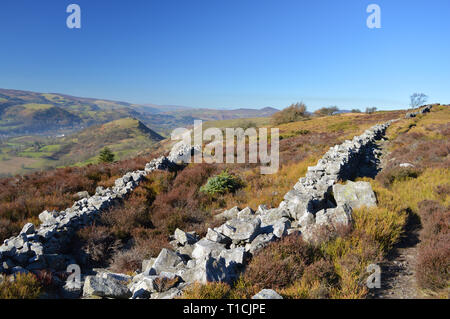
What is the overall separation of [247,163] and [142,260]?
10.1 meters

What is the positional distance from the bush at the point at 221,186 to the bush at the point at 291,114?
50.2 m

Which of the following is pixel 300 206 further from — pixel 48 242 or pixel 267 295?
pixel 48 242

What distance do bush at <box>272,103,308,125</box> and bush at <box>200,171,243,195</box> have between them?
50232 millimetres

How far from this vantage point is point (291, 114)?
58.7 metres

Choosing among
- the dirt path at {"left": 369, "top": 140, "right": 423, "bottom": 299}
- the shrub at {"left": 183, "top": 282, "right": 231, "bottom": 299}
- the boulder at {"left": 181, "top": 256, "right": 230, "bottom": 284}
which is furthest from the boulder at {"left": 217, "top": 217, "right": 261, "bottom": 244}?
the dirt path at {"left": 369, "top": 140, "right": 423, "bottom": 299}

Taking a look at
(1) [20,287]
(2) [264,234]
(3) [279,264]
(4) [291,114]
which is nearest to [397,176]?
(2) [264,234]

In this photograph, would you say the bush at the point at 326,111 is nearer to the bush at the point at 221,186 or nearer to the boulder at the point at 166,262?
the bush at the point at 221,186

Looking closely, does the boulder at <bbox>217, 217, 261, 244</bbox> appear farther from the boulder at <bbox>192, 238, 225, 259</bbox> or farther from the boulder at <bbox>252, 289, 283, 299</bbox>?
the boulder at <bbox>252, 289, 283, 299</bbox>

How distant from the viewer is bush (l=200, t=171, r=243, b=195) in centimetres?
1017

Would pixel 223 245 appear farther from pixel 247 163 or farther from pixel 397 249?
pixel 247 163

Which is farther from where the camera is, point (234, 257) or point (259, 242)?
point (259, 242)

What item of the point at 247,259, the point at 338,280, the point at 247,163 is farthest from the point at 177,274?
the point at 247,163

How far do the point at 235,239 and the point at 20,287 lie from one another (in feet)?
12.4

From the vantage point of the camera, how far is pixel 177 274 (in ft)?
13.4
